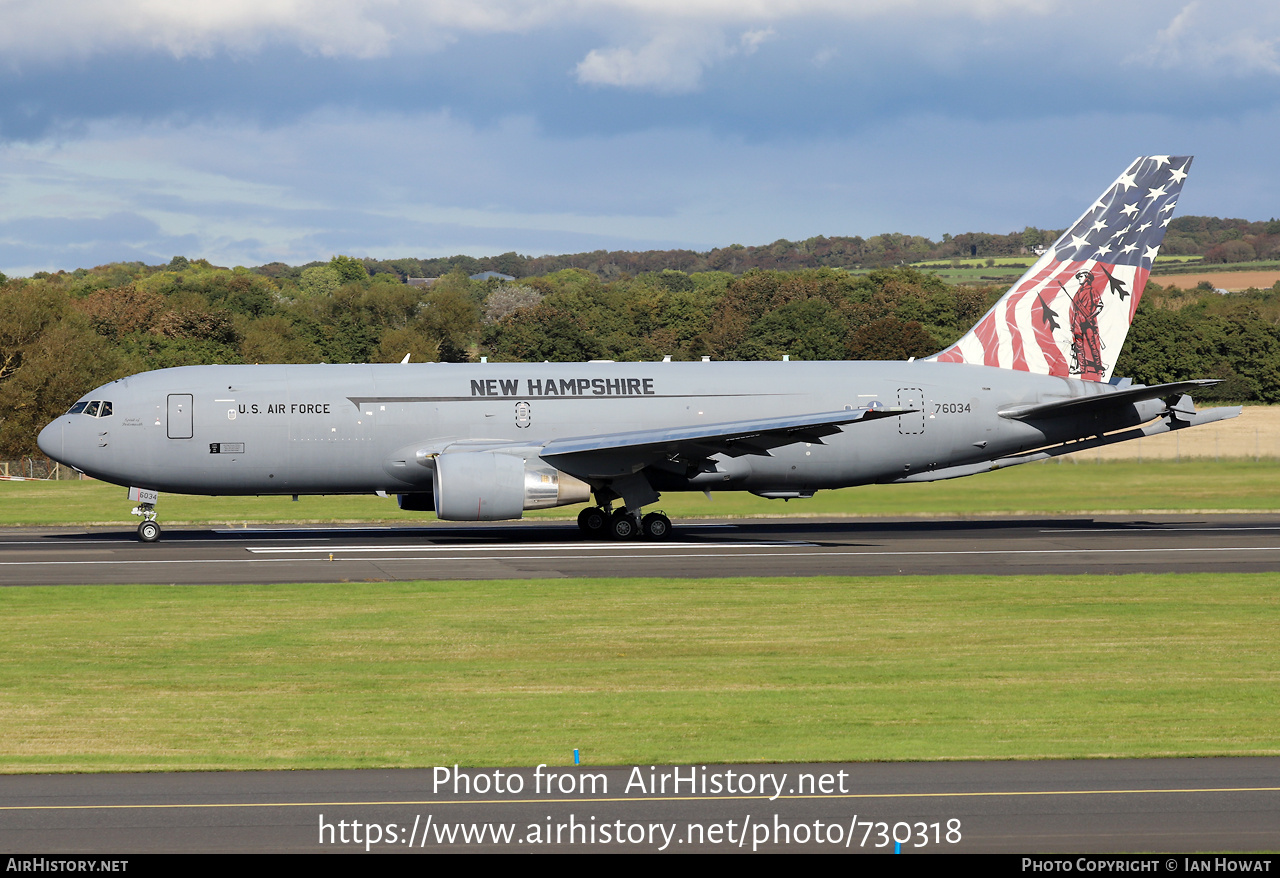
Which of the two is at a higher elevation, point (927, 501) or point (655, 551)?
point (927, 501)

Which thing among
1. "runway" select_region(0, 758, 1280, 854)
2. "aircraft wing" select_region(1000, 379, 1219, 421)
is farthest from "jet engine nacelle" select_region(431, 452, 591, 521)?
"runway" select_region(0, 758, 1280, 854)

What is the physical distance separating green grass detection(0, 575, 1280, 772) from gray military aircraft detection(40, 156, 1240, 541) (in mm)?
8471

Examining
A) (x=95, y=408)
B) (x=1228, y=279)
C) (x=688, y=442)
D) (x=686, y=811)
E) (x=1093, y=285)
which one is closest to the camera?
(x=686, y=811)

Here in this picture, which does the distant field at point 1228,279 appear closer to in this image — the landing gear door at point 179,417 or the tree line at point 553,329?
the tree line at point 553,329

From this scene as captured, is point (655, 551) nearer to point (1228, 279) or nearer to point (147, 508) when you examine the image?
point (147, 508)

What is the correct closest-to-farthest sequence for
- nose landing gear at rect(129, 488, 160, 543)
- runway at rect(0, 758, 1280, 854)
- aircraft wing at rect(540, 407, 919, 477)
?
runway at rect(0, 758, 1280, 854) → aircraft wing at rect(540, 407, 919, 477) → nose landing gear at rect(129, 488, 160, 543)

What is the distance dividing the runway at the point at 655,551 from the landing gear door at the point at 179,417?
2982 millimetres

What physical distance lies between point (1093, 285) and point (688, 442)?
15.3 metres

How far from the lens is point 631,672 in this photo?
16812 millimetres

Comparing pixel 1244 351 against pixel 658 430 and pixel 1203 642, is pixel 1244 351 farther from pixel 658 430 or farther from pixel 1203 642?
pixel 1203 642

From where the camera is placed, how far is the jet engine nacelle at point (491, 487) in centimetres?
3189

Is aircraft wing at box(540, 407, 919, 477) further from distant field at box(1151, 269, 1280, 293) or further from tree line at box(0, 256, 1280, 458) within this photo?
distant field at box(1151, 269, 1280, 293)

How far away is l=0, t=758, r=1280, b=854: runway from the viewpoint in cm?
964

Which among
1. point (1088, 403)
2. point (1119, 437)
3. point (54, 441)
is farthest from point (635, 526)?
point (54, 441)
